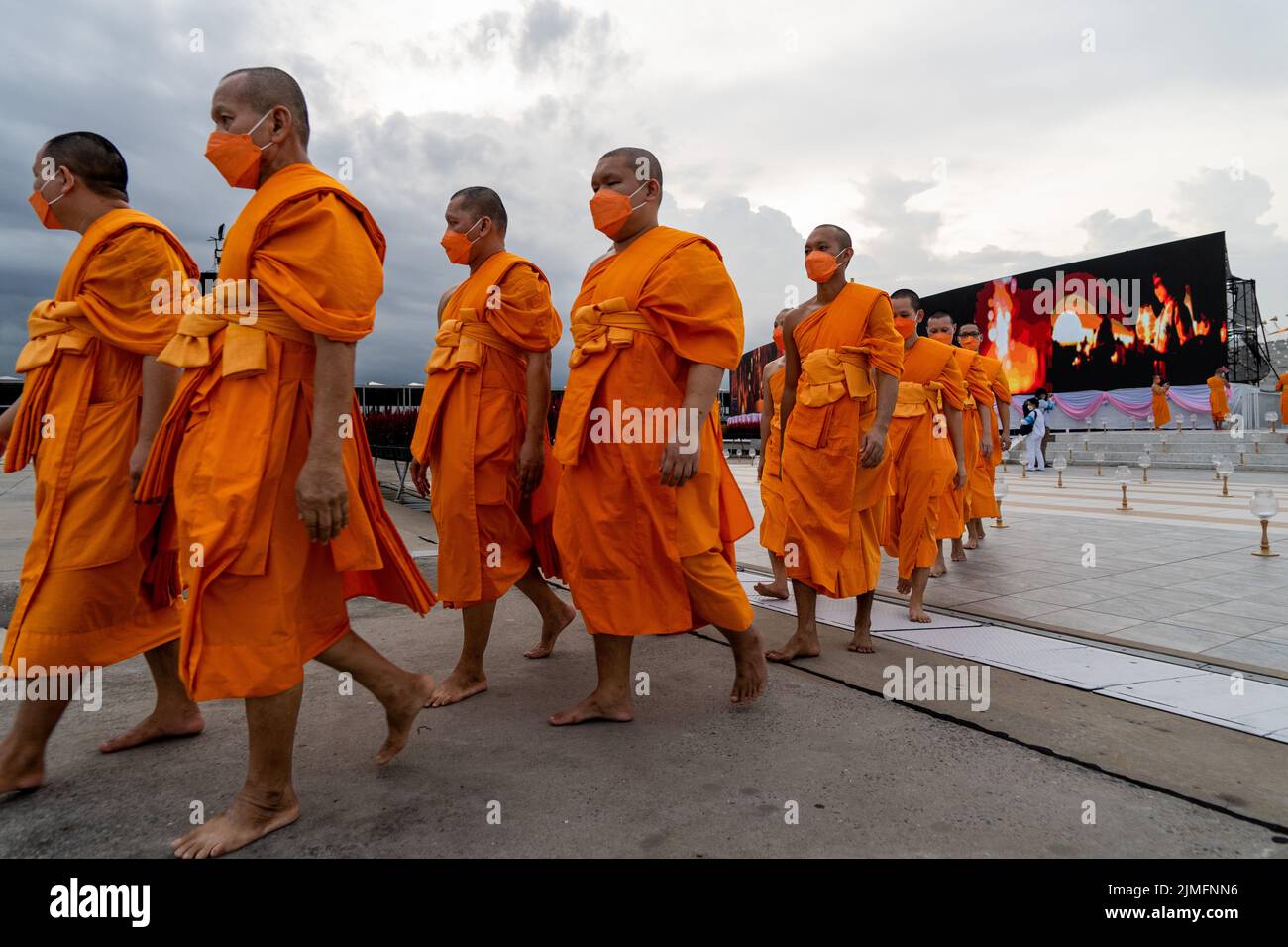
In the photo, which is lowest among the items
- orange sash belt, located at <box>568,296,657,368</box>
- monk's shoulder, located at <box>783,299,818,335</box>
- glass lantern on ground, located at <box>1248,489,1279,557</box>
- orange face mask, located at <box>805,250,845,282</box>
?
glass lantern on ground, located at <box>1248,489,1279,557</box>

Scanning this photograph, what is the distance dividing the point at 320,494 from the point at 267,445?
18 cm

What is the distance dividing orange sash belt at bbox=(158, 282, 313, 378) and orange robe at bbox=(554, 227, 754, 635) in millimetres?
994

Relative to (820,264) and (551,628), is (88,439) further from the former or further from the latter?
(820,264)

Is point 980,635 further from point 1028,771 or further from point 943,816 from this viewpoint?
point 943,816

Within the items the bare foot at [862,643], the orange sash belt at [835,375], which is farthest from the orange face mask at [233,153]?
the bare foot at [862,643]

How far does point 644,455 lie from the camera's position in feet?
8.83

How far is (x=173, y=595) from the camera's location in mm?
2598

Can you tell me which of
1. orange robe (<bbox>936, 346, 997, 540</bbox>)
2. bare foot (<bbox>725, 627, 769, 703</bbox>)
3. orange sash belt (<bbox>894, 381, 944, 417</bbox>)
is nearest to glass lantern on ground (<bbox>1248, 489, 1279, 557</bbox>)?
orange robe (<bbox>936, 346, 997, 540</bbox>)

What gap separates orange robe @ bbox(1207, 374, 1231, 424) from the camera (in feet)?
61.8

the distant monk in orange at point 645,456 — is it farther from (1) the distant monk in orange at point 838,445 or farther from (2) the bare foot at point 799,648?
(1) the distant monk in orange at point 838,445

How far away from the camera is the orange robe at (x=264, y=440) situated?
1.91 meters

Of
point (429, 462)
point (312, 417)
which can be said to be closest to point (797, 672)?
point (429, 462)

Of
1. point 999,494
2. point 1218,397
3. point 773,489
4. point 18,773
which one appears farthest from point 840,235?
point 1218,397

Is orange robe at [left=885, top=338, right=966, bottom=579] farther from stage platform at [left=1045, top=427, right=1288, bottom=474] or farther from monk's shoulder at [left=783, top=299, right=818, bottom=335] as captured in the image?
stage platform at [left=1045, top=427, right=1288, bottom=474]
